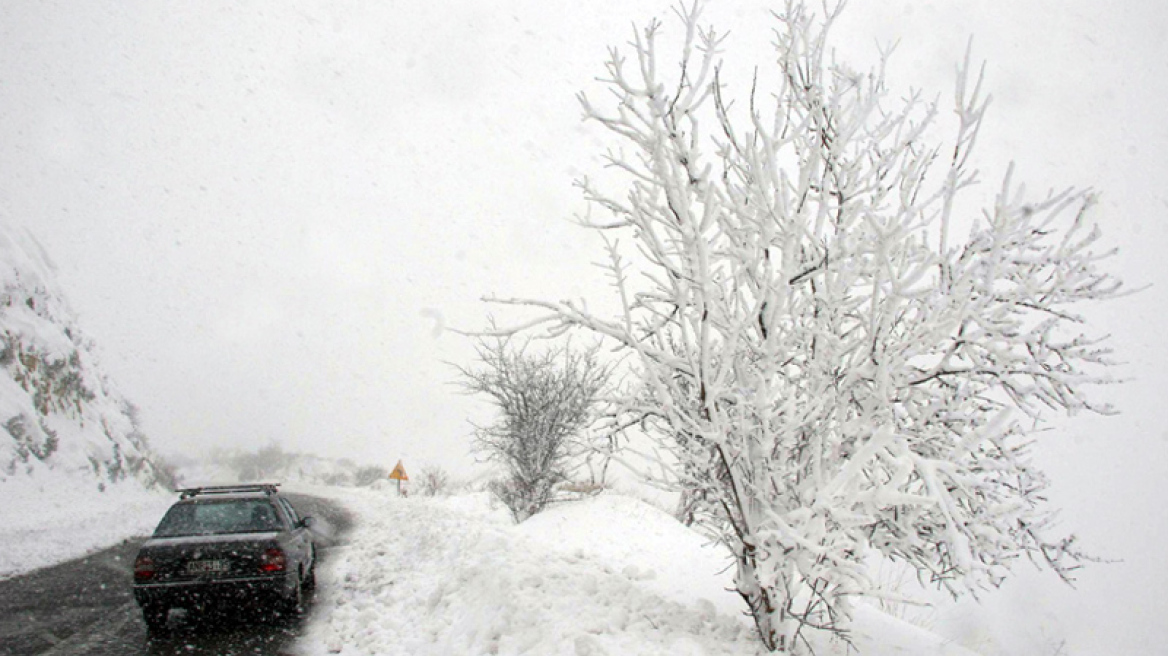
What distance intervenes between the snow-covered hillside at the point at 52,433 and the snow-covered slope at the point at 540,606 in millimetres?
5672

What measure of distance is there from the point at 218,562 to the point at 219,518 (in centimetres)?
97

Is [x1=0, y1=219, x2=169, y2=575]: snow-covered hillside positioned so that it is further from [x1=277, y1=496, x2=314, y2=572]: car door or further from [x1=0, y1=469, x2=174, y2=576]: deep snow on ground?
[x1=277, y1=496, x2=314, y2=572]: car door

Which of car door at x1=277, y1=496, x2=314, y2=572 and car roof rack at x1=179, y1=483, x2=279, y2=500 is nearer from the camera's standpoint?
car door at x1=277, y1=496, x2=314, y2=572

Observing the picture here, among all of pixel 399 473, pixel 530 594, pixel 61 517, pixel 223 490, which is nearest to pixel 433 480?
pixel 399 473

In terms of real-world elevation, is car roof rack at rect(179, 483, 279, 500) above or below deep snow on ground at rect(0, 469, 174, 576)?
above

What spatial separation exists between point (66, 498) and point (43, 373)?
6.26 meters

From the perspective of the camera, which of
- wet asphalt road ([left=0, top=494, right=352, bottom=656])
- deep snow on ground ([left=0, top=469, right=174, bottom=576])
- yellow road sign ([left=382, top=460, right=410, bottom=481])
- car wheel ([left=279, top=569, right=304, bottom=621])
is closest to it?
wet asphalt road ([left=0, top=494, right=352, bottom=656])

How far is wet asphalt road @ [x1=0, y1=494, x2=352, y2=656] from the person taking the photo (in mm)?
5672

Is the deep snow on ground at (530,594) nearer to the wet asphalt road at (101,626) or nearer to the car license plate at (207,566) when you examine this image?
the wet asphalt road at (101,626)

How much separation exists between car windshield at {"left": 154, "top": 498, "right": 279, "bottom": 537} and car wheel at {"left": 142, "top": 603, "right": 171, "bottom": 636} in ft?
2.43

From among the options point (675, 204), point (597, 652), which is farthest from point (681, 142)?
point (597, 652)

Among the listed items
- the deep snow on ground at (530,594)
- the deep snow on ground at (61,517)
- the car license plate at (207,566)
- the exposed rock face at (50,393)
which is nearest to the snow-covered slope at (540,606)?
the deep snow on ground at (530,594)

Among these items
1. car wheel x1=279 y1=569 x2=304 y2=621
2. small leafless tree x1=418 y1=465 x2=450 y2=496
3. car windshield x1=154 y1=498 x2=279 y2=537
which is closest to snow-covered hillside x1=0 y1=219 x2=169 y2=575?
car windshield x1=154 y1=498 x2=279 y2=537

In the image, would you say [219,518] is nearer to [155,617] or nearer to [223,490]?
[223,490]
